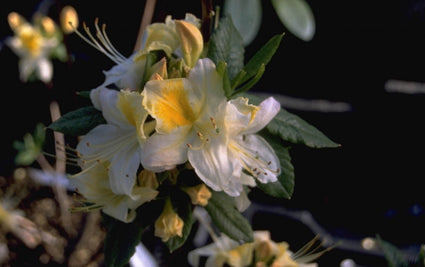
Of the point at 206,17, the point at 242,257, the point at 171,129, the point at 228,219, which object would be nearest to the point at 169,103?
the point at 171,129

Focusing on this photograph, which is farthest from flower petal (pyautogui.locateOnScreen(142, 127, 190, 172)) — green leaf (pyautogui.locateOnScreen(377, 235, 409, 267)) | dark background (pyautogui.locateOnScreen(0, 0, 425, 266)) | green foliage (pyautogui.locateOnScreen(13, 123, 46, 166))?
green foliage (pyautogui.locateOnScreen(13, 123, 46, 166))

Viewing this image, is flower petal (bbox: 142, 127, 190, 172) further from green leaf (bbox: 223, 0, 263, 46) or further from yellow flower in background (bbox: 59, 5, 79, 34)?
yellow flower in background (bbox: 59, 5, 79, 34)

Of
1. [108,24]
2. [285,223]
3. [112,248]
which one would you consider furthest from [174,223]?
[108,24]

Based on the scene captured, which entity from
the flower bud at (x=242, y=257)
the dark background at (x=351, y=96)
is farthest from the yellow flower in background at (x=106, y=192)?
the dark background at (x=351, y=96)

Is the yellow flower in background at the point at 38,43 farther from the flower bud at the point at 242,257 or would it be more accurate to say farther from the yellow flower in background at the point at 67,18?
the flower bud at the point at 242,257

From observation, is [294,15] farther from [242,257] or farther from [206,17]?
[242,257]
